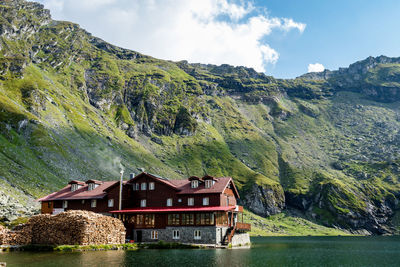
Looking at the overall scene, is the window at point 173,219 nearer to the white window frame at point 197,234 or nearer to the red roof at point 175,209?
the red roof at point 175,209

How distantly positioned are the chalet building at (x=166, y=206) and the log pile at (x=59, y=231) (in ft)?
45.2

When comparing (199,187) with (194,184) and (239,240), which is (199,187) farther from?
(239,240)

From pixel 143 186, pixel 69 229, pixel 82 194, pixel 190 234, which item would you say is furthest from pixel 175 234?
pixel 82 194

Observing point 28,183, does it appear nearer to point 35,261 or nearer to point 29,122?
point 29,122

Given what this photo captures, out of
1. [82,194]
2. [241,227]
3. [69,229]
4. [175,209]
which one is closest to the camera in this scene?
[69,229]

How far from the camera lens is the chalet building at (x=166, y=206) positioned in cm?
7131

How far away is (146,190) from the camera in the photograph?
275 feet

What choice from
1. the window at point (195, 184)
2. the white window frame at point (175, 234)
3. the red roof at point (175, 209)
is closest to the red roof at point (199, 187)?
the window at point (195, 184)

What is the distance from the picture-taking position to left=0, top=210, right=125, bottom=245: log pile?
198 feet

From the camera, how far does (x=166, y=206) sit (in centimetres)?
8019

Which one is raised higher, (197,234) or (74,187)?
(74,187)

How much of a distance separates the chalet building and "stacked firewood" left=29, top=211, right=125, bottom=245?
44.0 ft

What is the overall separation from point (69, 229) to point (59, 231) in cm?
191

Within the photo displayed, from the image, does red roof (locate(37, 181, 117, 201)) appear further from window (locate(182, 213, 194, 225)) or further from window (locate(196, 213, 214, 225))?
window (locate(196, 213, 214, 225))
